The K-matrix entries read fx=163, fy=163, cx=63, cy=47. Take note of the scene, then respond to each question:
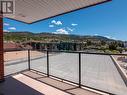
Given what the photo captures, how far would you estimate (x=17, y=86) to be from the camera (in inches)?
177

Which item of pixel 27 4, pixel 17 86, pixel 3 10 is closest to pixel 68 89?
pixel 17 86

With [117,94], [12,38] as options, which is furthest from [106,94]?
[12,38]

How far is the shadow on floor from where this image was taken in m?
3.94

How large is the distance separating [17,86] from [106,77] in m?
2.76

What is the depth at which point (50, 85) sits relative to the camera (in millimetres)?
4520

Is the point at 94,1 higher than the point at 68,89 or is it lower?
higher

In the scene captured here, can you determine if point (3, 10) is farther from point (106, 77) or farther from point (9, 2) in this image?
point (106, 77)

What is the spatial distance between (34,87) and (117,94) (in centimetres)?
211

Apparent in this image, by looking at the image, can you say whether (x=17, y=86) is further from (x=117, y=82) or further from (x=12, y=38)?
(x=12, y=38)

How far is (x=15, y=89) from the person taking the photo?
13.9ft

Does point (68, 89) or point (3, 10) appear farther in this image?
point (3, 10)

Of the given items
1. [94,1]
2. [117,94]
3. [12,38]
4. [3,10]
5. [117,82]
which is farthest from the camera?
[12,38]

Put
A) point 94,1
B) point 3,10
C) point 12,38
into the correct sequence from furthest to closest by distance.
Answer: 1. point 12,38
2. point 3,10
3. point 94,1

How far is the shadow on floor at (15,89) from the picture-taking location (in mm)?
3936
